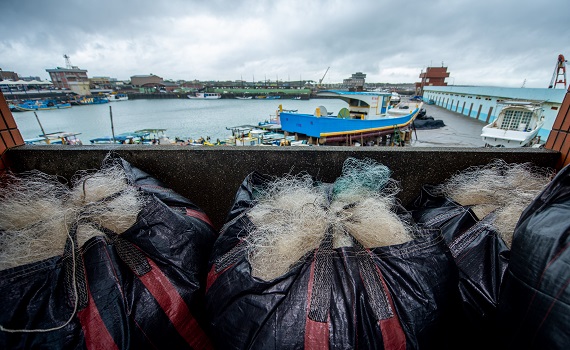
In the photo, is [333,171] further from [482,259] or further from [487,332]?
[487,332]

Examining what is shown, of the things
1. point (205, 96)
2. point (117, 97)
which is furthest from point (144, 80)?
point (205, 96)

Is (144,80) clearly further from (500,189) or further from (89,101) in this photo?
(500,189)

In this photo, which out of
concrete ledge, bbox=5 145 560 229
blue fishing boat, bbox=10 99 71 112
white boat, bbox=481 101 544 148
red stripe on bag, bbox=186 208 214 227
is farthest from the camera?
blue fishing boat, bbox=10 99 71 112

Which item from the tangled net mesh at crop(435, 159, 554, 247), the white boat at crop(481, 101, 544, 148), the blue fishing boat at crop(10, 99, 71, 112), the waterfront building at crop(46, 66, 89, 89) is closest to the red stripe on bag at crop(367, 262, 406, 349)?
the tangled net mesh at crop(435, 159, 554, 247)

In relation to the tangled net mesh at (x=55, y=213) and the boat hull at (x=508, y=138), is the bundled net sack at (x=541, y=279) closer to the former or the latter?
the tangled net mesh at (x=55, y=213)

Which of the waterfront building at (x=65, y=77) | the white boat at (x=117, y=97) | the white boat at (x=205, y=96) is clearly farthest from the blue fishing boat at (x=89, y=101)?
the white boat at (x=205, y=96)

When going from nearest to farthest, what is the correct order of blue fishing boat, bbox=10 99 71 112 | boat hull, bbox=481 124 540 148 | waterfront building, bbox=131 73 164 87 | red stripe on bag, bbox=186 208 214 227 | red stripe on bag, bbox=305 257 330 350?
red stripe on bag, bbox=305 257 330 350 → red stripe on bag, bbox=186 208 214 227 → boat hull, bbox=481 124 540 148 → blue fishing boat, bbox=10 99 71 112 → waterfront building, bbox=131 73 164 87

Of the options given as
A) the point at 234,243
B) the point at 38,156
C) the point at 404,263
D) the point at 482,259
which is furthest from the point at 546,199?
the point at 38,156

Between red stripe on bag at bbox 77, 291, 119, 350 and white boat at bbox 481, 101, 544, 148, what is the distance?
13.9 m

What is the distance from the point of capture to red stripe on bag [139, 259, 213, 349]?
980 mm

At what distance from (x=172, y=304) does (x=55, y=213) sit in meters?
0.73

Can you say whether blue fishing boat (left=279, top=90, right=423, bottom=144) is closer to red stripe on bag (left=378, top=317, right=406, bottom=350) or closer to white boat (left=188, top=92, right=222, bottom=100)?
red stripe on bag (left=378, top=317, right=406, bottom=350)

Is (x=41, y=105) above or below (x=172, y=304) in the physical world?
below

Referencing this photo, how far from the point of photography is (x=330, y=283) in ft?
2.99
